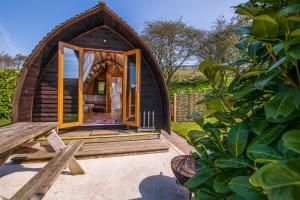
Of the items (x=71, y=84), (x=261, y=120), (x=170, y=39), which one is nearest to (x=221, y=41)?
(x=170, y=39)

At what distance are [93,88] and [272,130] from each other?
43.0 feet

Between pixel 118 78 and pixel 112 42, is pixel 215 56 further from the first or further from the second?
pixel 112 42

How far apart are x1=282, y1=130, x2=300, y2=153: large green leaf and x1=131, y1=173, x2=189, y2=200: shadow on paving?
273cm

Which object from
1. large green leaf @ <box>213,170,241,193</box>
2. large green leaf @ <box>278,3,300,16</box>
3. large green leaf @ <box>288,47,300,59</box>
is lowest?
large green leaf @ <box>213,170,241,193</box>

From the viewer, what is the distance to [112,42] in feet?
20.5

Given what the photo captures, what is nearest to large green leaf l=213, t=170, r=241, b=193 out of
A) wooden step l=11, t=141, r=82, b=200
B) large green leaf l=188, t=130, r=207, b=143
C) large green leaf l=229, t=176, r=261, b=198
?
large green leaf l=229, t=176, r=261, b=198

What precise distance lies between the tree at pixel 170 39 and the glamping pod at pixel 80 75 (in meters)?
10.3

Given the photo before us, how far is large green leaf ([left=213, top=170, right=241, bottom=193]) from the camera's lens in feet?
2.45

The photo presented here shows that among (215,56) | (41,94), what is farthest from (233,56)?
(41,94)

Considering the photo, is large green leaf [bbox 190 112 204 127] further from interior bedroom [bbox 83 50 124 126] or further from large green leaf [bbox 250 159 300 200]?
interior bedroom [bbox 83 50 124 126]

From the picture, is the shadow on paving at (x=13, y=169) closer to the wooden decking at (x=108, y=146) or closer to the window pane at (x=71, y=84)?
the wooden decking at (x=108, y=146)

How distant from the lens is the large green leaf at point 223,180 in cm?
75

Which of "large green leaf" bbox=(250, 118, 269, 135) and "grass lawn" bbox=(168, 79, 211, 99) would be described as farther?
"grass lawn" bbox=(168, 79, 211, 99)

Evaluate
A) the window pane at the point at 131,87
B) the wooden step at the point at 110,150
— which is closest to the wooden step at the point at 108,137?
the wooden step at the point at 110,150
